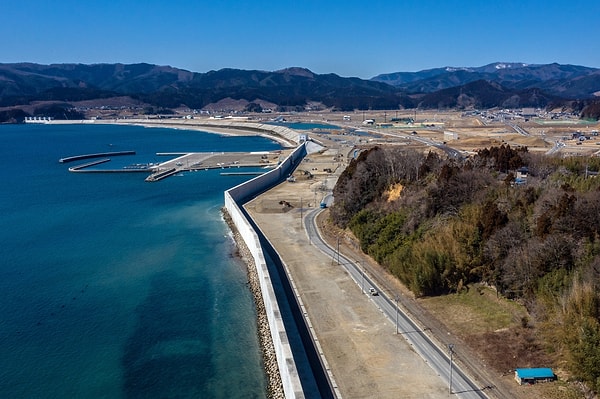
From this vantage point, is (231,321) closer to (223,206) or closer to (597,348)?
(597,348)

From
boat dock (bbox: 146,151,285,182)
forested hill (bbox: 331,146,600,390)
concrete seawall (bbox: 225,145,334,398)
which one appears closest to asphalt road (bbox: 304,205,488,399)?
forested hill (bbox: 331,146,600,390)

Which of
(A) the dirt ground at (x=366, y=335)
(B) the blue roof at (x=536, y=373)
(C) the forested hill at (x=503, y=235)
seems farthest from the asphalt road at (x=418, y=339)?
(C) the forested hill at (x=503, y=235)

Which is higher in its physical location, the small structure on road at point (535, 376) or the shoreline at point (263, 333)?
the small structure on road at point (535, 376)

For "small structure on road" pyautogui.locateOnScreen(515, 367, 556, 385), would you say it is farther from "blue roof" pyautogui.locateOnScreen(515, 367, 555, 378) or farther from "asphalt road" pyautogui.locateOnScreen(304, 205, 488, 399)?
"asphalt road" pyautogui.locateOnScreen(304, 205, 488, 399)

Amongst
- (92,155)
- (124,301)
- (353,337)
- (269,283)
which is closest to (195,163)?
(92,155)

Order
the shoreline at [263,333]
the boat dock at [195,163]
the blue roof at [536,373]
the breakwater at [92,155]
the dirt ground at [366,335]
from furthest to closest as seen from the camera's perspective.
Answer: the breakwater at [92,155] → the boat dock at [195,163] → the shoreline at [263,333] → the dirt ground at [366,335] → the blue roof at [536,373]

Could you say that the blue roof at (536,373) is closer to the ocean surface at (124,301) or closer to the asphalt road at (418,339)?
the asphalt road at (418,339)

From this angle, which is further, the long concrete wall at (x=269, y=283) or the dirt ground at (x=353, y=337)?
the dirt ground at (x=353, y=337)
